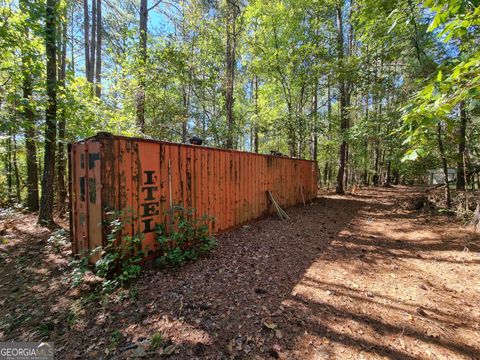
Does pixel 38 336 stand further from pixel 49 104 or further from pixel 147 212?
pixel 49 104

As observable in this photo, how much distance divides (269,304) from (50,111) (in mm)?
6525

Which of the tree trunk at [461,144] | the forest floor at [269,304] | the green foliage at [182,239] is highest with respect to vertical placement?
the tree trunk at [461,144]

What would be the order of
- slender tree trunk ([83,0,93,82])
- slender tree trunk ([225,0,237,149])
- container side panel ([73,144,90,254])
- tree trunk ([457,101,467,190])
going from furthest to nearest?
slender tree trunk ([225,0,237,149]), slender tree trunk ([83,0,93,82]), tree trunk ([457,101,467,190]), container side panel ([73,144,90,254])

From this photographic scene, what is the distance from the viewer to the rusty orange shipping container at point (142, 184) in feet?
10.2

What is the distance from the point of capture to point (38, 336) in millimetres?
2191

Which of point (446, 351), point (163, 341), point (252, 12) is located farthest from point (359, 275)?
point (252, 12)

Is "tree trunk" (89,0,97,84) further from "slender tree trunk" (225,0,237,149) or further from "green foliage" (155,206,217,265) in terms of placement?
"green foliage" (155,206,217,265)

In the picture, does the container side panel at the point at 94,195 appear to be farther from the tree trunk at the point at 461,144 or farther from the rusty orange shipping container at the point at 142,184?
the tree trunk at the point at 461,144

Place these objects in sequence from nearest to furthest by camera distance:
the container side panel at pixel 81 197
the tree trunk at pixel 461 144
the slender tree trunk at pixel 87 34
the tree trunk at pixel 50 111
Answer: the container side panel at pixel 81 197 < the tree trunk at pixel 50 111 < the tree trunk at pixel 461 144 < the slender tree trunk at pixel 87 34
